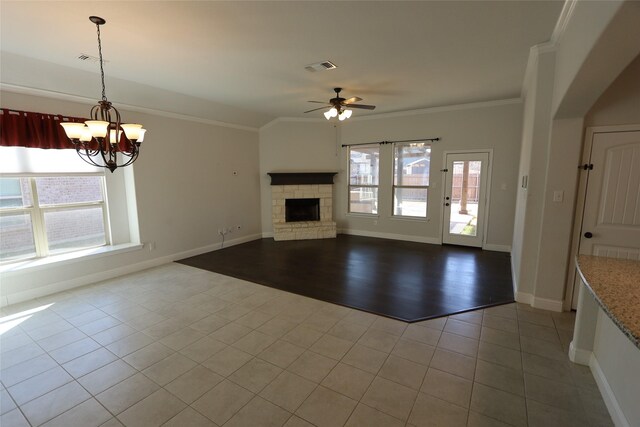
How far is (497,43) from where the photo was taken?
2.91m

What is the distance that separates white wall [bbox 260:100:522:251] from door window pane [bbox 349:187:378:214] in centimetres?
16

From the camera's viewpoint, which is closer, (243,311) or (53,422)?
(53,422)

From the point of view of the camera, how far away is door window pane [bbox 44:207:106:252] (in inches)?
155

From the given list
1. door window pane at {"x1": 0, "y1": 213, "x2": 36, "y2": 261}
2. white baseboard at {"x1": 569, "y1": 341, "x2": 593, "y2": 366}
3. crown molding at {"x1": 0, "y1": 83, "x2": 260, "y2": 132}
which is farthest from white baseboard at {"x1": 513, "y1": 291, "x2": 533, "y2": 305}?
door window pane at {"x1": 0, "y1": 213, "x2": 36, "y2": 261}

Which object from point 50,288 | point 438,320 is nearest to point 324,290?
point 438,320

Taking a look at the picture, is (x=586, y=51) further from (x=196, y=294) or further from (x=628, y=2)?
(x=196, y=294)

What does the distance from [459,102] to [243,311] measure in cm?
509

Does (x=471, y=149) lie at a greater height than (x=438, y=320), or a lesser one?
greater

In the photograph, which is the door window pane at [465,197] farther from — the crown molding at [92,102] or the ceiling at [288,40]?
the crown molding at [92,102]

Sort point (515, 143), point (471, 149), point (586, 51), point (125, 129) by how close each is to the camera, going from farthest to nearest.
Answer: point (471, 149) → point (515, 143) → point (125, 129) → point (586, 51)

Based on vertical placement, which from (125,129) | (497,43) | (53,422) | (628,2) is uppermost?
(497,43)

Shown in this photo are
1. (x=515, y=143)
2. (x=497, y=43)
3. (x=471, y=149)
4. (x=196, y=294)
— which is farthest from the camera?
(x=471, y=149)

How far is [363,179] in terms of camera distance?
685cm

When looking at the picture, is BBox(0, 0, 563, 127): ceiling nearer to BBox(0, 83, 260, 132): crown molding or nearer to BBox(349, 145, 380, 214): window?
BBox(0, 83, 260, 132): crown molding
